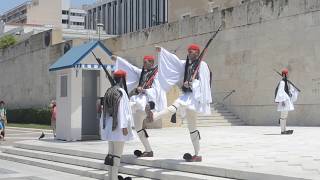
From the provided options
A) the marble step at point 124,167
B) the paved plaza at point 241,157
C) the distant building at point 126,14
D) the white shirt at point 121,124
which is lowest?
the marble step at point 124,167

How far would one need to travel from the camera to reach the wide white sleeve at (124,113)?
9.17m

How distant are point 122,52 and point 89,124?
2045 centimetres

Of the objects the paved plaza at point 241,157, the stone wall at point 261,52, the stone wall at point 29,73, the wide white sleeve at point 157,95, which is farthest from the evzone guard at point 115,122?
the stone wall at point 29,73

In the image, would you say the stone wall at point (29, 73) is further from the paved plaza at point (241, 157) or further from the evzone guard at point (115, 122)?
the evzone guard at point (115, 122)

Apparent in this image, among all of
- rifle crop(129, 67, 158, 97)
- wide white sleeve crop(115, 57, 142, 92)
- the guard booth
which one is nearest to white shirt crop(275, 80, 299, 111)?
the guard booth

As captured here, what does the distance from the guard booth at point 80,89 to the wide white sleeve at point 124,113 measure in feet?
23.4

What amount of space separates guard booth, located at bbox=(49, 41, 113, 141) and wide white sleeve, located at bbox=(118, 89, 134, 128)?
23.4 feet

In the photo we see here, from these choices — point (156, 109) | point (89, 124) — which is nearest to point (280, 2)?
point (89, 124)

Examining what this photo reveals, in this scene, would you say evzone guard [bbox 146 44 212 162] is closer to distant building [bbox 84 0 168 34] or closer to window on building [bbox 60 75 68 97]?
window on building [bbox 60 75 68 97]

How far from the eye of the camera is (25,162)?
47.0 feet

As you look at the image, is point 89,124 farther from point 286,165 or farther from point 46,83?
point 46,83

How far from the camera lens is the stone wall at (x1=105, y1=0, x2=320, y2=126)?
23781mm

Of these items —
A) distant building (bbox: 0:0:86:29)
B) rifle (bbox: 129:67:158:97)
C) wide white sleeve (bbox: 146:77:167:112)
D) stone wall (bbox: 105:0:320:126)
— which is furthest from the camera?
distant building (bbox: 0:0:86:29)

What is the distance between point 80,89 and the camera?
16.7m
